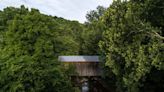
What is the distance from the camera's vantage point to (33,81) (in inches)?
866

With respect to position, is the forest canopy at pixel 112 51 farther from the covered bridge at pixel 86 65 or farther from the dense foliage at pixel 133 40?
the covered bridge at pixel 86 65

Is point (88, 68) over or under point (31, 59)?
under

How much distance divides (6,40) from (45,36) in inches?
94.0

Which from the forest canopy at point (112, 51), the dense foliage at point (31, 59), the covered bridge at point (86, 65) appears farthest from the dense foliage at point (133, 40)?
the covered bridge at point (86, 65)

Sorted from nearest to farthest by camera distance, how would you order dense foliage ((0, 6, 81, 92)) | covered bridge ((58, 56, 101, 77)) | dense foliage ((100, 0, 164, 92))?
dense foliage ((100, 0, 164, 92)) → dense foliage ((0, 6, 81, 92)) → covered bridge ((58, 56, 101, 77))

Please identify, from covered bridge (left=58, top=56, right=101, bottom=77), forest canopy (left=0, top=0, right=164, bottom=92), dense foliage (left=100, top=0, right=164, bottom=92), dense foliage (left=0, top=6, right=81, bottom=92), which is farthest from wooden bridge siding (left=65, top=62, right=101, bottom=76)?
dense foliage (left=100, top=0, right=164, bottom=92)

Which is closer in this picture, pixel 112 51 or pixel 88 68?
pixel 112 51

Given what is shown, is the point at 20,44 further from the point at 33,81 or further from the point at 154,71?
the point at 154,71

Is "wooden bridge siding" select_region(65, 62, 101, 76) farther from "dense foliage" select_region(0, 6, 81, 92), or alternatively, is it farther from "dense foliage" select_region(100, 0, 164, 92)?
"dense foliage" select_region(100, 0, 164, 92)

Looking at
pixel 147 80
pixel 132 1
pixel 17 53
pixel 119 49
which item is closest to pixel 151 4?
pixel 132 1

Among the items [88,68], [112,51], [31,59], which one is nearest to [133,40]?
[112,51]

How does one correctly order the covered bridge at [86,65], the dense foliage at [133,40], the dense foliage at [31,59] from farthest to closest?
1. the covered bridge at [86,65]
2. the dense foliage at [31,59]
3. the dense foliage at [133,40]

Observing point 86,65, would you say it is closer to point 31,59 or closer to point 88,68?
point 88,68

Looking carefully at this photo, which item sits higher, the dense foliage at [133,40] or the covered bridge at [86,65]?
the dense foliage at [133,40]
